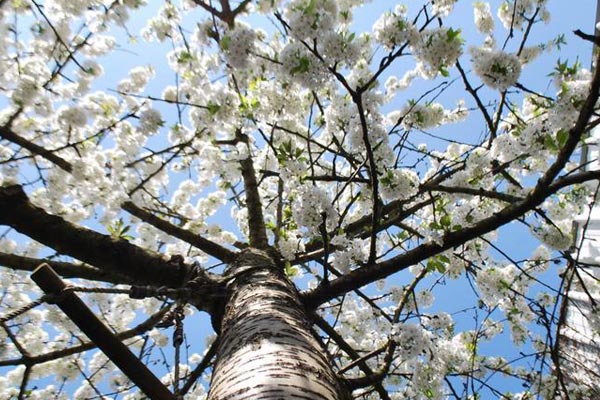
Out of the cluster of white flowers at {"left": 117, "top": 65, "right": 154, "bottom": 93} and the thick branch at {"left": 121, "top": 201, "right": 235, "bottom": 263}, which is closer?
the thick branch at {"left": 121, "top": 201, "right": 235, "bottom": 263}

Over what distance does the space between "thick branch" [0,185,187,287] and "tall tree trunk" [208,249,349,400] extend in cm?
59

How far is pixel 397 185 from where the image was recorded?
98.4 inches

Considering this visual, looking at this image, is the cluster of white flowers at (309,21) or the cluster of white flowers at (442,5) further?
the cluster of white flowers at (442,5)

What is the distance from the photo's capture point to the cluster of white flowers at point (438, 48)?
243 centimetres

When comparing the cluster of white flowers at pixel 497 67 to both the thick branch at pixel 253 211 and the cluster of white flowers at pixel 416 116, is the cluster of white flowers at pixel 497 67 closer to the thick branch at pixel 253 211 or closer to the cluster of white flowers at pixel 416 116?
the cluster of white flowers at pixel 416 116

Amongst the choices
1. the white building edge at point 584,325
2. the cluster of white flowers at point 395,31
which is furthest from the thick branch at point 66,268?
the white building edge at point 584,325

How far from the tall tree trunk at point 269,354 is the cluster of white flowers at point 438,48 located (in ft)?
5.59

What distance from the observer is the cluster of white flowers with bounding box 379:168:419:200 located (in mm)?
2494

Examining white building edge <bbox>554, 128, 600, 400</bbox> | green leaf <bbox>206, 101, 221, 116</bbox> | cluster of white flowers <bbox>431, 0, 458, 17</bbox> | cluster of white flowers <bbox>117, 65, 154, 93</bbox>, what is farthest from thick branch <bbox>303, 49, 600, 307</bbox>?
cluster of white flowers <bbox>117, 65, 154, 93</bbox>

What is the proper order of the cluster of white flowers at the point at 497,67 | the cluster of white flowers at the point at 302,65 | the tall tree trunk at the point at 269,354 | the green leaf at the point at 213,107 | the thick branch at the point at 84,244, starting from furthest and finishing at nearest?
the green leaf at the point at 213,107, the cluster of white flowers at the point at 497,67, the cluster of white flowers at the point at 302,65, the thick branch at the point at 84,244, the tall tree trunk at the point at 269,354

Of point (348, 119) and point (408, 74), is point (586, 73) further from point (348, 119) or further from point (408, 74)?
point (408, 74)

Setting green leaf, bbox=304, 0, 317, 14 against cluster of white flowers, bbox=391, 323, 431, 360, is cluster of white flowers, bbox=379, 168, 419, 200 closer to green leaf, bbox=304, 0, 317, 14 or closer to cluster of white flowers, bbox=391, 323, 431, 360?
cluster of white flowers, bbox=391, 323, 431, 360

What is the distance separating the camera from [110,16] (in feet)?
13.3

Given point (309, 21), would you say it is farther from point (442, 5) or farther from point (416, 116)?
point (442, 5)
